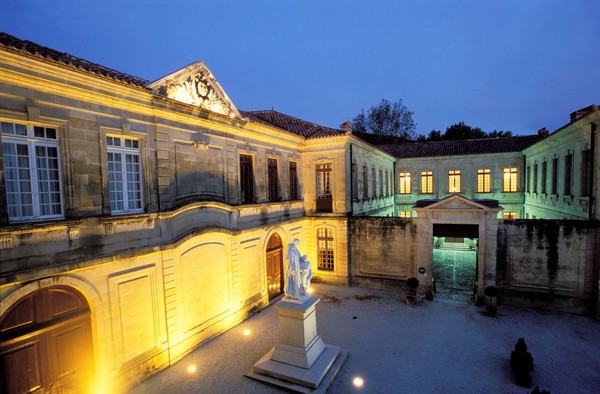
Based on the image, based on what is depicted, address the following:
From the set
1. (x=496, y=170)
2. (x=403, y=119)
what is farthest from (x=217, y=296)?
(x=403, y=119)

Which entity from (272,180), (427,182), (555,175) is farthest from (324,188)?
(427,182)

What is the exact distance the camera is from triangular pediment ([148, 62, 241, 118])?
1059 centimetres

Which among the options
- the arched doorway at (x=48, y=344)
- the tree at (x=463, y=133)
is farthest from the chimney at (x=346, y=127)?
the tree at (x=463, y=133)

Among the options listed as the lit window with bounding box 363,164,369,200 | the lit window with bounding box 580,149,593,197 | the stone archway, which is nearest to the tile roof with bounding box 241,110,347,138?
the lit window with bounding box 363,164,369,200

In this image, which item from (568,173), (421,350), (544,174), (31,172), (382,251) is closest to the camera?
(31,172)

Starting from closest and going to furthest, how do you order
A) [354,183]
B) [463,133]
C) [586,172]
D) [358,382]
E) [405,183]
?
[358,382], [586,172], [354,183], [405,183], [463,133]

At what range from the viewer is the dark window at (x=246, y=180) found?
1448cm

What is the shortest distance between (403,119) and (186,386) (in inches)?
1964

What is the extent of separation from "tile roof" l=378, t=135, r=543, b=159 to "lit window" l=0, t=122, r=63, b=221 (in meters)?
29.1

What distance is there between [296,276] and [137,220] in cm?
Answer: 506

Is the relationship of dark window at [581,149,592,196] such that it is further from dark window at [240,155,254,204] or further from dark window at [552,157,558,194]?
dark window at [240,155,254,204]

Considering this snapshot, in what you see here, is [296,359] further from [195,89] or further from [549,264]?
[549,264]

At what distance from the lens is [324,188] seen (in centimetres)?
1920

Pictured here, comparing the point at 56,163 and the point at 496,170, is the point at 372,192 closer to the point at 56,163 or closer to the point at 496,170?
the point at 496,170
